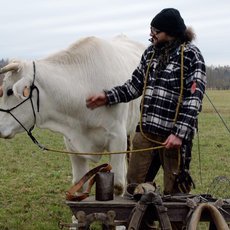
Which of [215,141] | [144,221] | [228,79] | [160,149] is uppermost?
[160,149]

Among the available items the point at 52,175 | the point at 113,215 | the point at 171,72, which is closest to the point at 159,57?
the point at 171,72

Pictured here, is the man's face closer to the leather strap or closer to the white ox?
the white ox

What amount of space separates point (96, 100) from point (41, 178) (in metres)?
3.95

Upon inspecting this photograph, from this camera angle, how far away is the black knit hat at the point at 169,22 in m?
4.74

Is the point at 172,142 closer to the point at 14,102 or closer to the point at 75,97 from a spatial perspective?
the point at 75,97

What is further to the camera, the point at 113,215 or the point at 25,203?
the point at 25,203

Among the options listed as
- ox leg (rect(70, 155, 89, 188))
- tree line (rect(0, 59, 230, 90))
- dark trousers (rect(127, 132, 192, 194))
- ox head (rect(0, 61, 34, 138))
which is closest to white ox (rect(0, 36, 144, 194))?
ox head (rect(0, 61, 34, 138))

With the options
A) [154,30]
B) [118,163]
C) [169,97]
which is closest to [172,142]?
[169,97]

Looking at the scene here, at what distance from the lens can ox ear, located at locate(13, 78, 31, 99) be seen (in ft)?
16.9

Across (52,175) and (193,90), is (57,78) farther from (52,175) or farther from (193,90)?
(52,175)

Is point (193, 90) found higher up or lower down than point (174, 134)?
higher up

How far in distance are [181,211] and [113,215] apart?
52 cm

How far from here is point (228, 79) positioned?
213 feet

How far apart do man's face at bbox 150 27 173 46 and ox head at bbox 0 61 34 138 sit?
1.27 metres
